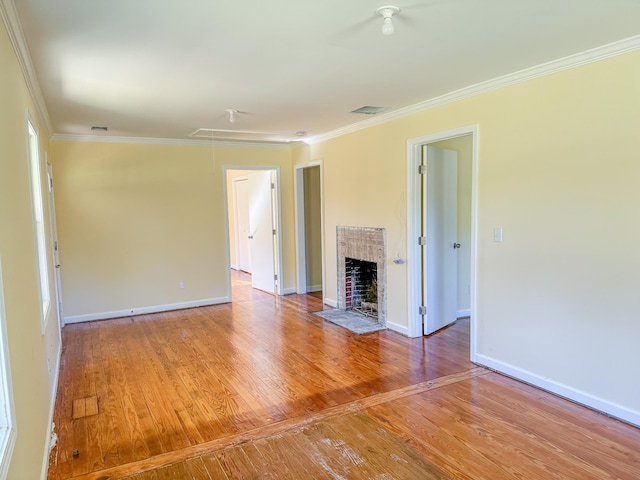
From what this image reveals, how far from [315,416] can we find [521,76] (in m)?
2.94

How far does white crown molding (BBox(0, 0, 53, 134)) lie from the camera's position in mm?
1912

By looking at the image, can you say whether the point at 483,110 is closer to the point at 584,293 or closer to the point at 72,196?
the point at 584,293

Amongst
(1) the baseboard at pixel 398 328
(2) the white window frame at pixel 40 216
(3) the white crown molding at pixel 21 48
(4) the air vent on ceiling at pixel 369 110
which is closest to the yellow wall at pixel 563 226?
(4) the air vent on ceiling at pixel 369 110

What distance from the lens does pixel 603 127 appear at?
2752 mm

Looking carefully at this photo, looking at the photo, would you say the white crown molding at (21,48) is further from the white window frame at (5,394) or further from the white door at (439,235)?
the white door at (439,235)

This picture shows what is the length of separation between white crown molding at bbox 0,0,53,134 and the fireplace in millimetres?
3491

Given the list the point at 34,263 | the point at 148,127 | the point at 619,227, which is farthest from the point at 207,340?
the point at 619,227

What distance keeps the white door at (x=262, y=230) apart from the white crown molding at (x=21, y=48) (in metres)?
3.64

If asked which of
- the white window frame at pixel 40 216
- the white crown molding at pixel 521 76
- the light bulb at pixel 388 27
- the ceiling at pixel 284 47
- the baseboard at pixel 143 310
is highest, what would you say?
the ceiling at pixel 284 47

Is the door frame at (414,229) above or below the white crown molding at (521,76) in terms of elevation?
below

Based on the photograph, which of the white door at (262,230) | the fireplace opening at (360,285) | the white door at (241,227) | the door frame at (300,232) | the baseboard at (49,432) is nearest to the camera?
the baseboard at (49,432)

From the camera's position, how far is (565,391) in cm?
305

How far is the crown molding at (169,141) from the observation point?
5249 mm

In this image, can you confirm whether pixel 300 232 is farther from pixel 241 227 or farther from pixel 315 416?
pixel 315 416
